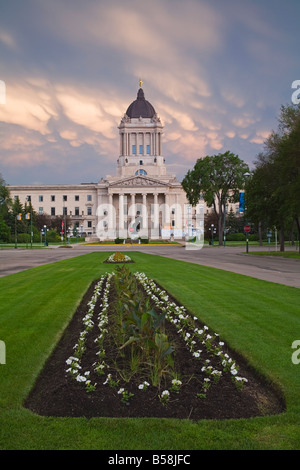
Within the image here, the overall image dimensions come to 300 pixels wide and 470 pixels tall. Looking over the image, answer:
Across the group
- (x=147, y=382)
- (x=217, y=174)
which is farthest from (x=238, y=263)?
(x=217, y=174)

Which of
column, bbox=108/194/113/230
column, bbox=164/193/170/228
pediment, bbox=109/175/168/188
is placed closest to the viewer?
pediment, bbox=109/175/168/188

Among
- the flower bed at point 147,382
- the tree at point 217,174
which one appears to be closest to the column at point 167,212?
the tree at point 217,174

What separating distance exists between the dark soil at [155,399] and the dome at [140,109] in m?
153

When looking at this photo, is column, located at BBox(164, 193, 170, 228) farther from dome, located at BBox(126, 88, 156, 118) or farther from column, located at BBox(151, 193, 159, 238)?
dome, located at BBox(126, 88, 156, 118)

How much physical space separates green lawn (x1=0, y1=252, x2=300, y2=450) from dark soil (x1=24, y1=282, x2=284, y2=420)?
21cm

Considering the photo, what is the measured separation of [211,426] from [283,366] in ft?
8.45

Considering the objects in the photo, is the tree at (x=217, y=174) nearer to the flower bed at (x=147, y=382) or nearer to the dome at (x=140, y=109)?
the flower bed at (x=147, y=382)

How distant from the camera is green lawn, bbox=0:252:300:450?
15.4 ft

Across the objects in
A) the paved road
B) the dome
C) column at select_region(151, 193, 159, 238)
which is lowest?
the paved road

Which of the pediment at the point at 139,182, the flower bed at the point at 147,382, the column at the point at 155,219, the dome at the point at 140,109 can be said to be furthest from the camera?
the dome at the point at 140,109

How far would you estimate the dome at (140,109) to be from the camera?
154000mm

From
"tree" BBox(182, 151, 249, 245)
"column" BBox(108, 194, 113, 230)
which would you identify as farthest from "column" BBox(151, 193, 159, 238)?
"tree" BBox(182, 151, 249, 245)

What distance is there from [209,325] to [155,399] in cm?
444
